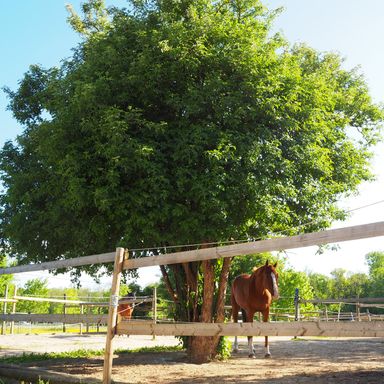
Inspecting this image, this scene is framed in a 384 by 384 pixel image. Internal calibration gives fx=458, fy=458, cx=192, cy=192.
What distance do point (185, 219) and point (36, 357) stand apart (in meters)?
6.19

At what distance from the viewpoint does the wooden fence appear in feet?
15.8

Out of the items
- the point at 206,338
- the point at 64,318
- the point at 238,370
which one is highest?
the point at 64,318

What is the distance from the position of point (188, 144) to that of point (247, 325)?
17.3 feet

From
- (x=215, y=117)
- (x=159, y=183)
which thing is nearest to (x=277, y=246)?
(x=159, y=183)

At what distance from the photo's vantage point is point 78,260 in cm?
791

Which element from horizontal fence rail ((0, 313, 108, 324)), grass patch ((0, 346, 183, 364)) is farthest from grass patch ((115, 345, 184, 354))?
horizontal fence rail ((0, 313, 108, 324))

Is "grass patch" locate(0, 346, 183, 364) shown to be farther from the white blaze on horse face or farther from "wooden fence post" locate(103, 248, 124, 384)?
the white blaze on horse face

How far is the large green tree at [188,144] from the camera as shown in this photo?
392 inches

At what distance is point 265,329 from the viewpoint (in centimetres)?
544

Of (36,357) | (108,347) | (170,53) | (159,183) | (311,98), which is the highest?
(170,53)

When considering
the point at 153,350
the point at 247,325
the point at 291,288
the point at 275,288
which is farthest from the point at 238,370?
the point at 291,288

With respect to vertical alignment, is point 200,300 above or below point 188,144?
below

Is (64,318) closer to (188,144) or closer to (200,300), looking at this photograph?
(188,144)

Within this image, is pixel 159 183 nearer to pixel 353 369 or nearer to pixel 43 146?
pixel 43 146
